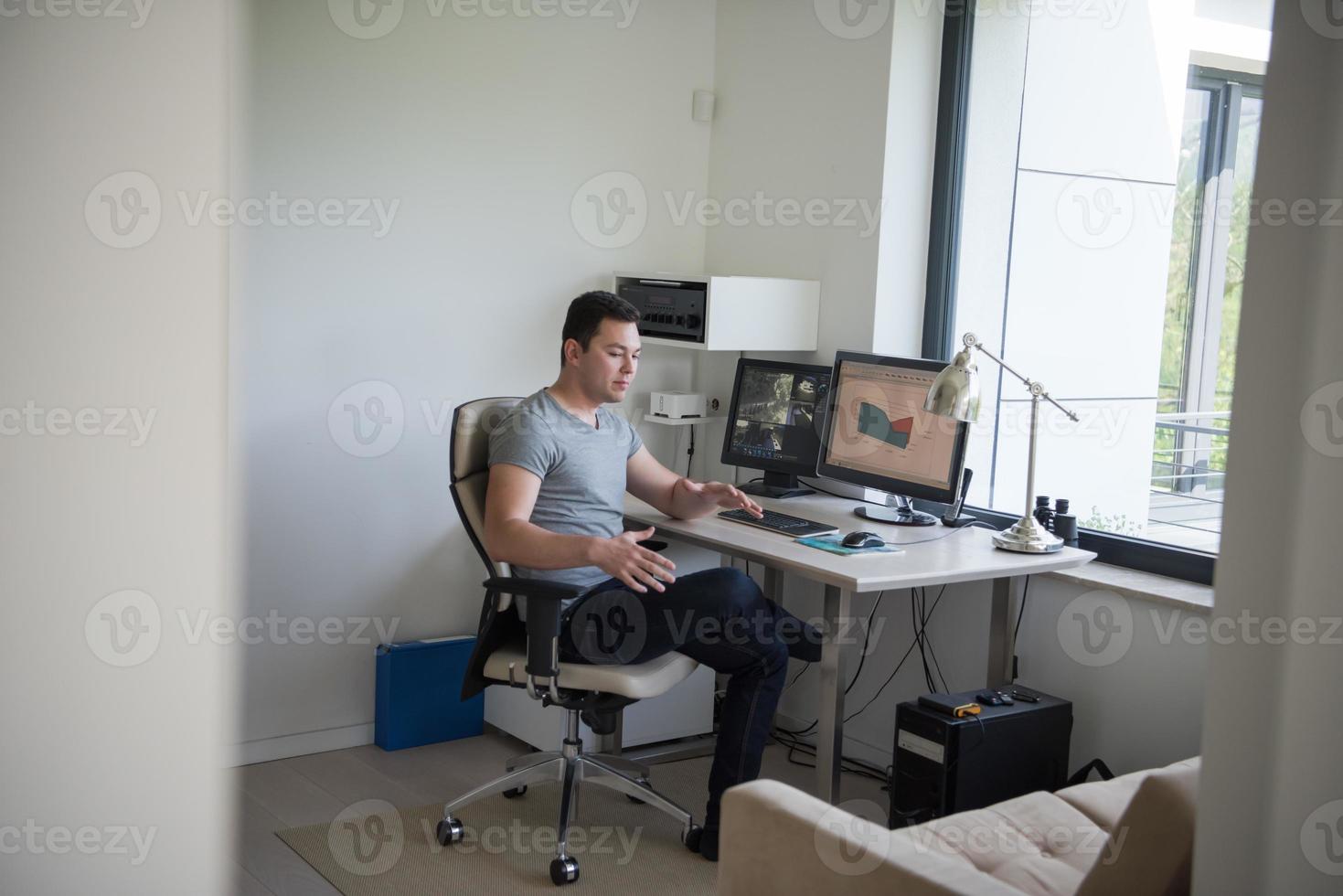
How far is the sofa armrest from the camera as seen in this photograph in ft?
5.25

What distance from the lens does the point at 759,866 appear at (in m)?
1.82

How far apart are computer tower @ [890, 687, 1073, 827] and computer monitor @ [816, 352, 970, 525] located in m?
0.64

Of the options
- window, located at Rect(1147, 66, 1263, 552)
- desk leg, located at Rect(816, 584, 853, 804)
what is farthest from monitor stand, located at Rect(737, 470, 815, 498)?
window, located at Rect(1147, 66, 1263, 552)

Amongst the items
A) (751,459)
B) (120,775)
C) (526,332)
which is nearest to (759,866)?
(120,775)

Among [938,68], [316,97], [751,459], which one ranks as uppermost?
[938,68]

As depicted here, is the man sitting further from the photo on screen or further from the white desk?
the photo on screen

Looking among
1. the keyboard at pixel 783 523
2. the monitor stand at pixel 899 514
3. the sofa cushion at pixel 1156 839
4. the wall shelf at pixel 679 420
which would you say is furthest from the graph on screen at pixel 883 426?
the sofa cushion at pixel 1156 839

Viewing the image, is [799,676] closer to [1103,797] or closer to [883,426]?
[883,426]

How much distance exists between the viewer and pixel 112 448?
80 cm

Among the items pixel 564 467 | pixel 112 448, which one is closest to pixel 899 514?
pixel 564 467

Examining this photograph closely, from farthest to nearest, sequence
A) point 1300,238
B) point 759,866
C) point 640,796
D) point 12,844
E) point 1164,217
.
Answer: point 1164,217, point 640,796, point 759,866, point 1300,238, point 12,844

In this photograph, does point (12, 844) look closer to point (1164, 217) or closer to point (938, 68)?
point (1164, 217)

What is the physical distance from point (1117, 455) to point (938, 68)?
1.33 meters

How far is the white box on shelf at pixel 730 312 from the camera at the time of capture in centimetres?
375
